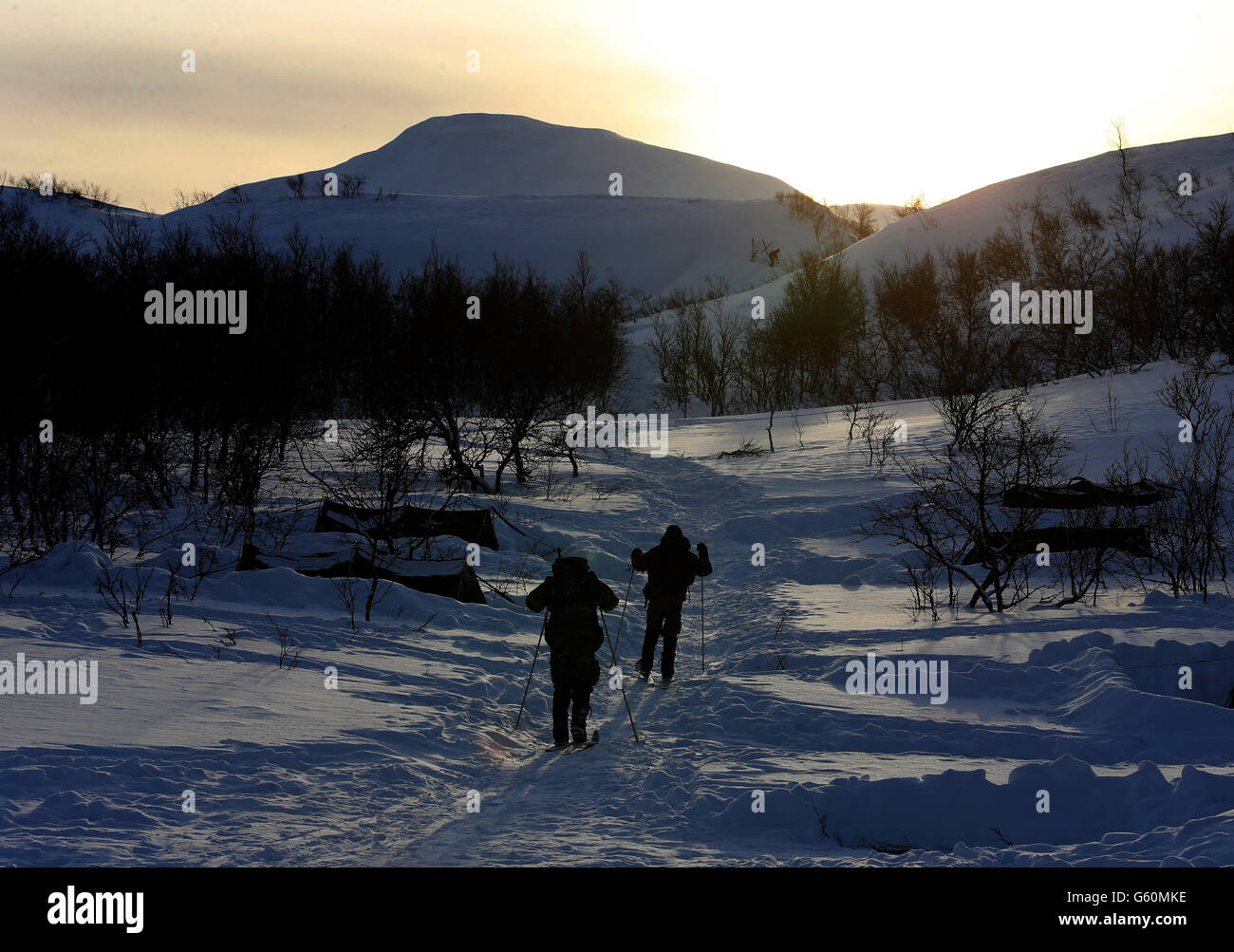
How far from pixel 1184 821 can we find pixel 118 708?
729 cm

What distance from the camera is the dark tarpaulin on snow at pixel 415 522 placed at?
15.2m

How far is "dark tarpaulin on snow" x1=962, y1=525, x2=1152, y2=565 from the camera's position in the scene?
13.4 metres

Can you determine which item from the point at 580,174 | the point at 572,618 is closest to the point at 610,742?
the point at 572,618

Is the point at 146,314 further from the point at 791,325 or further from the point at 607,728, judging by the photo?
the point at 791,325

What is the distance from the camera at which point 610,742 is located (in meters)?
7.64

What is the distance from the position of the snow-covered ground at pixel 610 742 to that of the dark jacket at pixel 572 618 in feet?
2.21

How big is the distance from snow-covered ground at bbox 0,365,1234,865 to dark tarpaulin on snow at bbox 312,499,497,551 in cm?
309

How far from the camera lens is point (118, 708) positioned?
22.8ft
